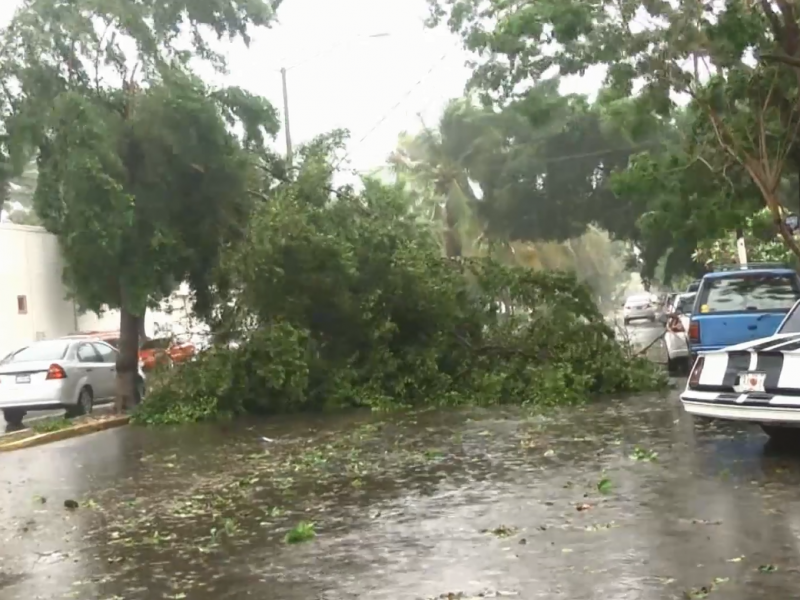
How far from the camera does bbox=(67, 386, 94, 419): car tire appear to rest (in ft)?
63.6

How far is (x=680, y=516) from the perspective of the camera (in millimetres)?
7836

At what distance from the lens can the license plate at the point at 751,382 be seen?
31.6ft

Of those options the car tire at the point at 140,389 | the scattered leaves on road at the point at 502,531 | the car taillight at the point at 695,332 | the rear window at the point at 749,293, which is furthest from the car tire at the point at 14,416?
the scattered leaves on road at the point at 502,531

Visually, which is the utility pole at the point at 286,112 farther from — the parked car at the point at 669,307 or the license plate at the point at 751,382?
the license plate at the point at 751,382

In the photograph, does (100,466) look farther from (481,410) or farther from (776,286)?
(776,286)

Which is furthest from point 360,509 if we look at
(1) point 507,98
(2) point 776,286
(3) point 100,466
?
(1) point 507,98

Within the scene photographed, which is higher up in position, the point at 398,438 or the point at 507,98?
the point at 507,98

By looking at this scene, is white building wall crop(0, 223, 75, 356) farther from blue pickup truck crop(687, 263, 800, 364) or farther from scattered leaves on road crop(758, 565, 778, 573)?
scattered leaves on road crop(758, 565, 778, 573)

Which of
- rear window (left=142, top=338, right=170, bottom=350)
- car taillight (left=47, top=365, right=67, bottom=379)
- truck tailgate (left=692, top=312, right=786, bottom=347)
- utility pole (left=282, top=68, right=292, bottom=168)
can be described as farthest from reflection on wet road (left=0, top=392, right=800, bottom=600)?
utility pole (left=282, top=68, right=292, bottom=168)

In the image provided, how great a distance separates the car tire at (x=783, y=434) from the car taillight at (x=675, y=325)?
30.7 ft

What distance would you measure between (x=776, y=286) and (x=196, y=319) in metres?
9.70

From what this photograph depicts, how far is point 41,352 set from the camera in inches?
768

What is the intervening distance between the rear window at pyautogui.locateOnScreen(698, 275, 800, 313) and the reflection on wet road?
383 cm

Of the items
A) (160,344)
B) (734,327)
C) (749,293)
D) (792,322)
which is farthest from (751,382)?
(160,344)
